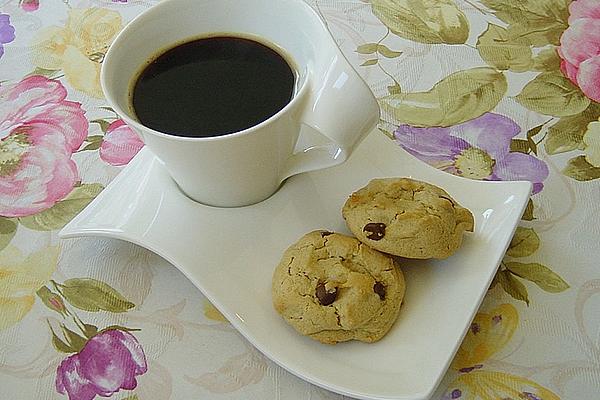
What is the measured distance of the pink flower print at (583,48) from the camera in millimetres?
975

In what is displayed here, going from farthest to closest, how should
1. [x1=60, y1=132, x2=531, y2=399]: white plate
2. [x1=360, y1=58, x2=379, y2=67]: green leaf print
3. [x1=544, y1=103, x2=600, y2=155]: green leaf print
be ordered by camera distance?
[x1=360, y1=58, x2=379, y2=67]: green leaf print, [x1=544, y1=103, x2=600, y2=155]: green leaf print, [x1=60, y1=132, x2=531, y2=399]: white plate

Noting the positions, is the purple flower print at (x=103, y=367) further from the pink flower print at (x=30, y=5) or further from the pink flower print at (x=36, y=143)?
the pink flower print at (x=30, y=5)

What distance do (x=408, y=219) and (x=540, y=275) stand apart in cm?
17

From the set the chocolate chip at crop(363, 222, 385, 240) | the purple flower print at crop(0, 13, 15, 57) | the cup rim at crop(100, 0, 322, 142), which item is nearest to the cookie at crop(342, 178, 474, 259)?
the chocolate chip at crop(363, 222, 385, 240)

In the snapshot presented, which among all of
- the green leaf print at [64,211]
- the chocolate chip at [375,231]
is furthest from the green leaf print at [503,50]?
the green leaf print at [64,211]

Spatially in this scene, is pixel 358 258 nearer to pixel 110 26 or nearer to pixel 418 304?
pixel 418 304

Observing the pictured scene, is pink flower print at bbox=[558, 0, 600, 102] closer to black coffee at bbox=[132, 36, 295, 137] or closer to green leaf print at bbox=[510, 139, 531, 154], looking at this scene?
green leaf print at bbox=[510, 139, 531, 154]

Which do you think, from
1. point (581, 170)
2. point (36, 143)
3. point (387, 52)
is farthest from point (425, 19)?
point (36, 143)

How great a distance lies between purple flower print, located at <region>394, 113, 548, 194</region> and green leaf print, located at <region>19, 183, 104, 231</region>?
37cm

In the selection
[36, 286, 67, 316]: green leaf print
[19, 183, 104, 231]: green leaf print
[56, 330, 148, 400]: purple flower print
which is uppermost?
[19, 183, 104, 231]: green leaf print

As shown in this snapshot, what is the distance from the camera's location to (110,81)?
2.51 ft

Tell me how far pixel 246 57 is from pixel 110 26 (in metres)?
0.34

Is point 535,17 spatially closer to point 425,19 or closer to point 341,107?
point 425,19

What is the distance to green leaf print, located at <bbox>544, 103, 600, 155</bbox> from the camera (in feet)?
2.98
